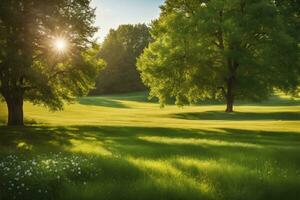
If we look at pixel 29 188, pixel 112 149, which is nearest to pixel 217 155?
pixel 112 149

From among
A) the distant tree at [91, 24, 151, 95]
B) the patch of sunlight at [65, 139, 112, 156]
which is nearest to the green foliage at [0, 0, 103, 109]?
the patch of sunlight at [65, 139, 112, 156]

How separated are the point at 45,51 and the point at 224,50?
49.8ft

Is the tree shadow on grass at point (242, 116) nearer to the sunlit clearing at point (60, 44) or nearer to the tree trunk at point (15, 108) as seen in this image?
the sunlit clearing at point (60, 44)

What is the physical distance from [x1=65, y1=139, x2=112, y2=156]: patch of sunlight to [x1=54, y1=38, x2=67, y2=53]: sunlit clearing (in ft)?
32.6

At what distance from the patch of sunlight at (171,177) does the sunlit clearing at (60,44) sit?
1658 centimetres

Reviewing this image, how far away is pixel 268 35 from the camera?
39.3 metres

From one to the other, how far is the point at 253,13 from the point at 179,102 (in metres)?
10.6

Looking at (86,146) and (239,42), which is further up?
(239,42)

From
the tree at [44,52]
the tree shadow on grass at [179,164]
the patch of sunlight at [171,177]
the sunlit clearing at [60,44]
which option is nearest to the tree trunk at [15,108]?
the tree at [44,52]

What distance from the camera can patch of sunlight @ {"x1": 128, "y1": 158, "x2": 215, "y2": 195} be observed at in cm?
1554

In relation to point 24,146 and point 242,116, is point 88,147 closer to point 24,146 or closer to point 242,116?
point 24,146

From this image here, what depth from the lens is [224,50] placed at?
1582 inches

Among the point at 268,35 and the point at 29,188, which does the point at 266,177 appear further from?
the point at 268,35

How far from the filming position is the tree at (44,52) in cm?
2908
